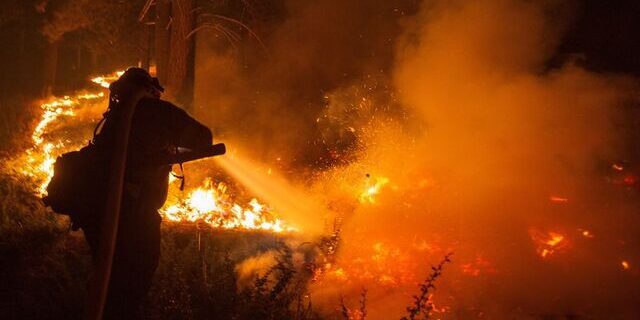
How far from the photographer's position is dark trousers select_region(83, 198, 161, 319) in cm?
295

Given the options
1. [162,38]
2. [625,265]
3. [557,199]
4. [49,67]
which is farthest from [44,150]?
[49,67]

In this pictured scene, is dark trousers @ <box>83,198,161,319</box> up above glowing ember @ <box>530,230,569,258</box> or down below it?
below

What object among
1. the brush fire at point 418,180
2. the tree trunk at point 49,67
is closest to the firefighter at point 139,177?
the brush fire at point 418,180

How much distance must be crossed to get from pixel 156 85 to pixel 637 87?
619 centimetres

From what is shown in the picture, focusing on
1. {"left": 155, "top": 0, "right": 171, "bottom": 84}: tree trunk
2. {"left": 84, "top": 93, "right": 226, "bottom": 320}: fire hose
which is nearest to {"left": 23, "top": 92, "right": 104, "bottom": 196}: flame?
{"left": 155, "top": 0, "right": 171, "bottom": 84}: tree trunk

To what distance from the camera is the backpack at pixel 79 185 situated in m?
2.75

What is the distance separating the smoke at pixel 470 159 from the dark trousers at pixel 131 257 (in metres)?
2.26

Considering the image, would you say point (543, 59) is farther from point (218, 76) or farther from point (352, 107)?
point (218, 76)

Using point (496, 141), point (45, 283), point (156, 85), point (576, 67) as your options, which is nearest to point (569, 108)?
point (576, 67)

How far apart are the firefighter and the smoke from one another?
2.33 metres

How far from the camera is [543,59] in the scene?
6883 millimetres

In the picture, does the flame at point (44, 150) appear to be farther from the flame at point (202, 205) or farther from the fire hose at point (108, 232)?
the fire hose at point (108, 232)

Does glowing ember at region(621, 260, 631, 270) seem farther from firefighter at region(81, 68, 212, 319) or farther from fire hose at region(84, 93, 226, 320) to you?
fire hose at region(84, 93, 226, 320)

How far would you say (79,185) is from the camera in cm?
274
